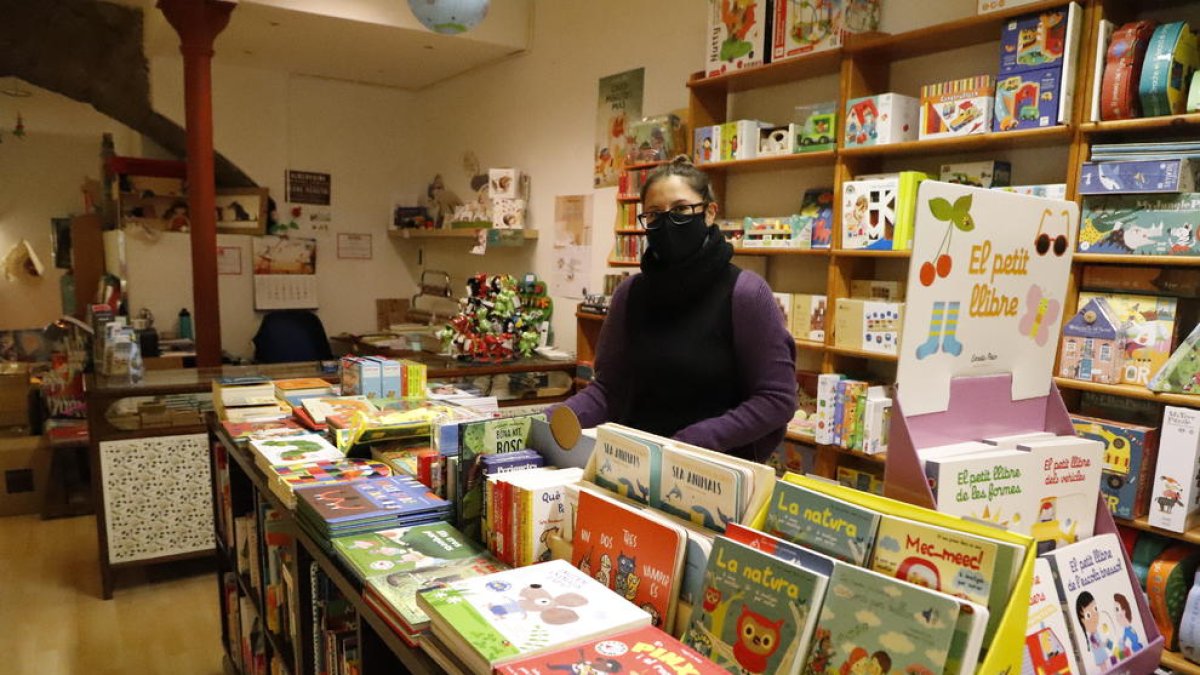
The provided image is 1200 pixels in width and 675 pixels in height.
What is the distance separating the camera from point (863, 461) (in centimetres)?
341

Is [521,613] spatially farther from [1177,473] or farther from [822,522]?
[1177,473]

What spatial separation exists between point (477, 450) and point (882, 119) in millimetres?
2323

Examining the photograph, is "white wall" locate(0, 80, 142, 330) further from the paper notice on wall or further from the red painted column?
the red painted column

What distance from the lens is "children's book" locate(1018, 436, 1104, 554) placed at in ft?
4.22

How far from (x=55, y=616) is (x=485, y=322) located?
2356 millimetres

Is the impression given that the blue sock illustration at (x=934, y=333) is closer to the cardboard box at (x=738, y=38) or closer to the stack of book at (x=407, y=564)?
the stack of book at (x=407, y=564)

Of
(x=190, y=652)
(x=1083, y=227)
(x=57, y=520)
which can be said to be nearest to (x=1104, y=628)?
(x=1083, y=227)

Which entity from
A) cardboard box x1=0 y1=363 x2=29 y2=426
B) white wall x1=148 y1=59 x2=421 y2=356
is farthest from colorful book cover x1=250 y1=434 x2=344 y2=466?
white wall x1=148 y1=59 x2=421 y2=356

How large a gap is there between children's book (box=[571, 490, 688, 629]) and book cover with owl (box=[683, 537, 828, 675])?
0.21ft

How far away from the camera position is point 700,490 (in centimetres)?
122

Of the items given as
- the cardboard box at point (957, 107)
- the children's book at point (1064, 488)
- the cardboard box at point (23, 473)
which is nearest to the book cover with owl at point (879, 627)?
the children's book at point (1064, 488)

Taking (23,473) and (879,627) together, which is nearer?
(879,627)

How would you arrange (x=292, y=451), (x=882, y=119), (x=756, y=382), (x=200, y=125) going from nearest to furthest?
(x=756, y=382), (x=292, y=451), (x=882, y=119), (x=200, y=125)

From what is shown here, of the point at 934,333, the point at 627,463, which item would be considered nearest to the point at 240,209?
the point at 627,463
